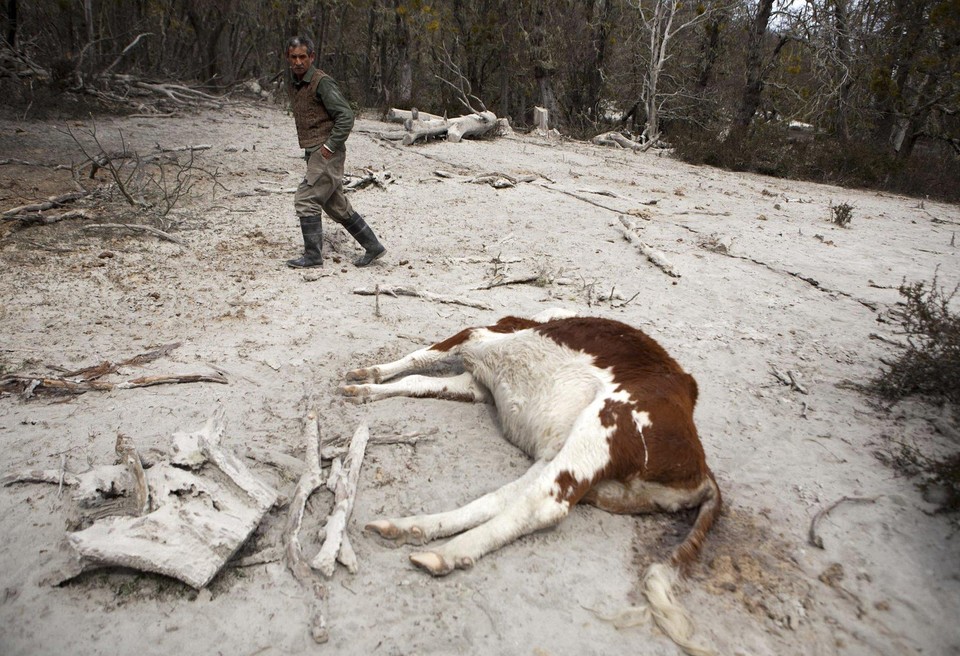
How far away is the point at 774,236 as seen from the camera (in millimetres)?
7641

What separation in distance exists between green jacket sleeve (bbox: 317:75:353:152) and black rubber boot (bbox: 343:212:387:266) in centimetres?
76

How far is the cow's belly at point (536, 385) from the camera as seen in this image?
111 inches

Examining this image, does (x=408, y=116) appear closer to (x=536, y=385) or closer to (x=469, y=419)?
(x=469, y=419)

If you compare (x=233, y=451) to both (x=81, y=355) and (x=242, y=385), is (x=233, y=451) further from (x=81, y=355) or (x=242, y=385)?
(x=81, y=355)

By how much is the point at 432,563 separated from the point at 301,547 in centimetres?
58

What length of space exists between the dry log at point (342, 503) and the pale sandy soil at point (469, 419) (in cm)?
7

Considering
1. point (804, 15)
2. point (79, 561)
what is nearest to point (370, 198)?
point (79, 561)

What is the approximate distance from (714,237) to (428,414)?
5.42 m

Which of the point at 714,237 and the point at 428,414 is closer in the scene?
the point at 428,414

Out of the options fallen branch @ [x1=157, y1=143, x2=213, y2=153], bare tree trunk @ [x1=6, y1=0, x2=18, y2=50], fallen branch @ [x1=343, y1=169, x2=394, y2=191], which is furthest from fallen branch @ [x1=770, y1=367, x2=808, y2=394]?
bare tree trunk @ [x1=6, y1=0, x2=18, y2=50]

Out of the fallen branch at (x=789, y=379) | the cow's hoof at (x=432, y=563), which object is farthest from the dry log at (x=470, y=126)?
the cow's hoof at (x=432, y=563)

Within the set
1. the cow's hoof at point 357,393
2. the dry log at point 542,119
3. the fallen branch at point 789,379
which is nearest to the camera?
the cow's hoof at point 357,393

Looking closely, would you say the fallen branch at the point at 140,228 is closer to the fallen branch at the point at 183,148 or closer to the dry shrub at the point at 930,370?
the fallen branch at the point at 183,148

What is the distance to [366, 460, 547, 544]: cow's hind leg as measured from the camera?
2.40m
